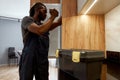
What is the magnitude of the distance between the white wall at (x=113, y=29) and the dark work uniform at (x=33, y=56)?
26.4 inches

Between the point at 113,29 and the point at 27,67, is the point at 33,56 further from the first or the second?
the point at 113,29

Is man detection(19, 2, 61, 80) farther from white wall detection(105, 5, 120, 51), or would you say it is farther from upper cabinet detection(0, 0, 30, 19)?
upper cabinet detection(0, 0, 30, 19)

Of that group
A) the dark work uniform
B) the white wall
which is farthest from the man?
the white wall

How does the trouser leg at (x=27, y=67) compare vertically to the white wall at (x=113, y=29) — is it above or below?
below

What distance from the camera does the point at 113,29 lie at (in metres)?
1.59

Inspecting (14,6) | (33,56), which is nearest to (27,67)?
(33,56)

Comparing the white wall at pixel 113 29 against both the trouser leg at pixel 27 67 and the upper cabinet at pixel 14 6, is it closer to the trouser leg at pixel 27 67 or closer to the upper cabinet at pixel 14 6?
the trouser leg at pixel 27 67

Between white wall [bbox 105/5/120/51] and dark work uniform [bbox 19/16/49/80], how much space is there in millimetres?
671

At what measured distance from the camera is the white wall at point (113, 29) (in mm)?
1486

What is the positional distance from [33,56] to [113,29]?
33.3 inches

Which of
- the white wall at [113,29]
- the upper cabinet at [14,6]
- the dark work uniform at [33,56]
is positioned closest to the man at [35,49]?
the dark work uniform at [33,56]

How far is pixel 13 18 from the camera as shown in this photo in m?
7.74

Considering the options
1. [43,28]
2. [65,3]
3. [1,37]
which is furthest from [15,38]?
[43,28]

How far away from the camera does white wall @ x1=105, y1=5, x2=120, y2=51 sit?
4.88ft
